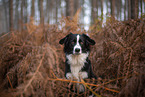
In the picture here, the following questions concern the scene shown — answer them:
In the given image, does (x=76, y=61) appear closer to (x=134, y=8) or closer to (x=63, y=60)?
(x=63, y=60)

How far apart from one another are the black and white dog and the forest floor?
28cm

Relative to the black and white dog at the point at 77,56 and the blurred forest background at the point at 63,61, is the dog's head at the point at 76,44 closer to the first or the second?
the black and white dog at the point at 77,56

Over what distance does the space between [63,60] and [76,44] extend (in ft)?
2.87

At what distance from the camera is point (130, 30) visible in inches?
115

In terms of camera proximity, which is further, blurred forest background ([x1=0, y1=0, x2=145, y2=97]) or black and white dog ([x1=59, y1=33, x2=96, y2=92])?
black and white dog ([x1=59, y1=33, x2=96, y2=92])

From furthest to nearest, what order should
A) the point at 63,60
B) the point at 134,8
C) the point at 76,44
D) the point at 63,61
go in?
the point at 134,8 → the point at 63,61 → the point at 63,60 → the point at 76,44

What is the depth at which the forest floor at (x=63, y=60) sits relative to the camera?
180 centimetres

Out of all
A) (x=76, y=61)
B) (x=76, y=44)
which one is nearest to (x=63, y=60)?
(x=76, y=61)

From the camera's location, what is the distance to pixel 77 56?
2.99 metres

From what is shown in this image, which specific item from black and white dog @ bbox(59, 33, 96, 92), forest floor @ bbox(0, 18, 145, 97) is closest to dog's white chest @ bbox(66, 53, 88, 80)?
black and white dog @ bbox(59, 33, 96, 92)

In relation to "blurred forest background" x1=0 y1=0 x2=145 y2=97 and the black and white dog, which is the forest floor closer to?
"blurred forest background" x1=0 y1=0 x2=145 y2=97

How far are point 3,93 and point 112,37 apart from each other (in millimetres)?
3217

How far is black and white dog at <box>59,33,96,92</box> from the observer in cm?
281

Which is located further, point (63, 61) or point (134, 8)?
point (134, 8)
